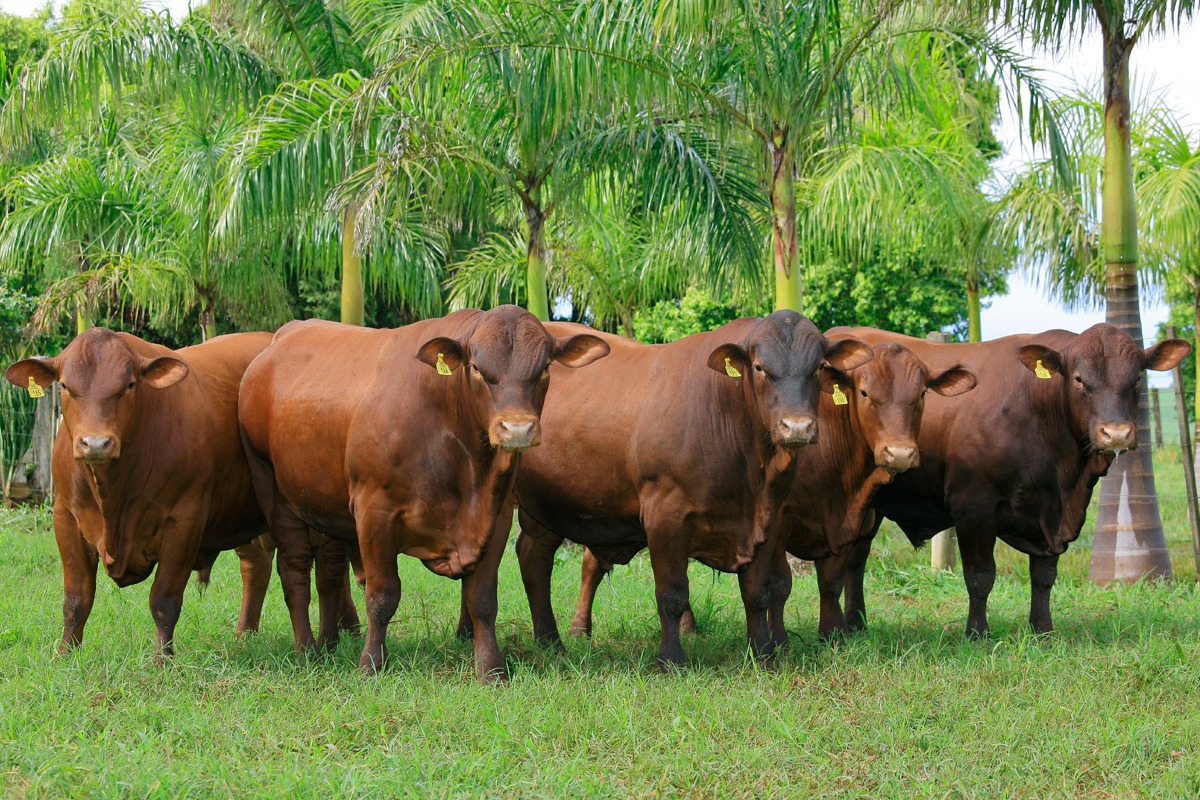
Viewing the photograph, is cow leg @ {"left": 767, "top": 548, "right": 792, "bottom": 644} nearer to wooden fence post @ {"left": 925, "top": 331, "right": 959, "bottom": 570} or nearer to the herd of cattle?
the herd of cattle

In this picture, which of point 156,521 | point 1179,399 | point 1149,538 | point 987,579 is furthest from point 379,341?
point 1179,399

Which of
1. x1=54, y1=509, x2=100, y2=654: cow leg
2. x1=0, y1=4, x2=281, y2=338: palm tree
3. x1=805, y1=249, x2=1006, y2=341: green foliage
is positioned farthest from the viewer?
x1=805, y1=249, x2=1006, y2=341: green foliage

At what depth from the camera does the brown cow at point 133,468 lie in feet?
20.1

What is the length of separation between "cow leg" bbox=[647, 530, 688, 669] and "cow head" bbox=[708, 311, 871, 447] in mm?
815

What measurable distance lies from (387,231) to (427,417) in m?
7.87

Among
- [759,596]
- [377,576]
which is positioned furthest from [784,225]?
[377,576]

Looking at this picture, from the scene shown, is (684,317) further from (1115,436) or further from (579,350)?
(579,350)

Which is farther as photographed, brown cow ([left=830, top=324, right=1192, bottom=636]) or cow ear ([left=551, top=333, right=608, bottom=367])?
brown cow ([left=830, top=324, right=1192, bottom=636])

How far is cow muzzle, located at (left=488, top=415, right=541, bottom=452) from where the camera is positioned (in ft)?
18.3

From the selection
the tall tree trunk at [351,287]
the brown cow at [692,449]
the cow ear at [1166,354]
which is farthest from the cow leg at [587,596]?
the tall tree trunk at [351,287]

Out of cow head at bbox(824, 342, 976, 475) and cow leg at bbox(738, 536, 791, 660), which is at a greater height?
cow head at bbox(824, 342, 976, 475)

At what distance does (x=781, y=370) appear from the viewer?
6.05 metres

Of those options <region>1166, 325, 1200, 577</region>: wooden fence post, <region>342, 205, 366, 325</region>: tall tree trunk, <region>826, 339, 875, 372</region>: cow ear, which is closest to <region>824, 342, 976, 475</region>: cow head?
<region>826, 339, 875, 372</region>: cow ear

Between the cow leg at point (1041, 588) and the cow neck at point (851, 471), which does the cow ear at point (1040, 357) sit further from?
the cow leg at point (1041, 588)
